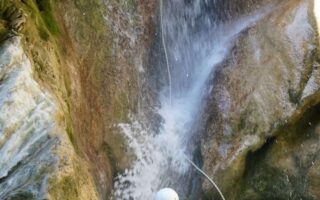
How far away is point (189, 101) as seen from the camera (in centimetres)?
624

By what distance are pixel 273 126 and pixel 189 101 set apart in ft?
4.38

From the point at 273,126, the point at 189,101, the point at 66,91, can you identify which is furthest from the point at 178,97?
the point at 66,91

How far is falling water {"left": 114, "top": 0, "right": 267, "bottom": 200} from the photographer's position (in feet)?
18.3

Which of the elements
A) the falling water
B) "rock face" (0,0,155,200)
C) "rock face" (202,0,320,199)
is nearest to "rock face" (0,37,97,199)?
"rock face" (0,0,155,200)

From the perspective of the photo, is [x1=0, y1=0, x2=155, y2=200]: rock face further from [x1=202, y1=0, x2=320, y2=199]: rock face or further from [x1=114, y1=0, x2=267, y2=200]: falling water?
[x1=202, y1=0, x2=320, y2=199]: rock face

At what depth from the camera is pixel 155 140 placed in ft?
19.1

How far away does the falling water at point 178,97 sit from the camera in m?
5.59

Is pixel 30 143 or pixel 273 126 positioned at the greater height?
pixel 30 143

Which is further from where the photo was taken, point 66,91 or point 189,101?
point 189,101

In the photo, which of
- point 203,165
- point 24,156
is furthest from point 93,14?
point 24,156

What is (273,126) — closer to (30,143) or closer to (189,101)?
(189,101)

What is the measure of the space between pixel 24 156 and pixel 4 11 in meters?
1.29

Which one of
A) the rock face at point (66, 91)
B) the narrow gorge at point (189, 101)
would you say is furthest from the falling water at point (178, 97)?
the rock face at point (66, 91)

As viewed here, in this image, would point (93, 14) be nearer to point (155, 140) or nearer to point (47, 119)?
point (155, 140)
